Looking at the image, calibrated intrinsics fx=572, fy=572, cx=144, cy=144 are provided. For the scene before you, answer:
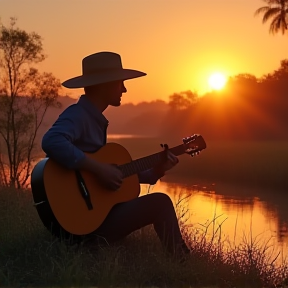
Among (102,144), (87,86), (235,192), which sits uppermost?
(87,86)

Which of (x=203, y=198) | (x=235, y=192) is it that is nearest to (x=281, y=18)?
(x=235, y=192)

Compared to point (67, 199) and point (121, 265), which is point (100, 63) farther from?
point (121, 265)

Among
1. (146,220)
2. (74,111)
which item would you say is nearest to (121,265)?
(146,220)

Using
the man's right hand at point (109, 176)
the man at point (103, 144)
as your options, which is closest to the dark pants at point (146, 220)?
the man at point (103, 144)

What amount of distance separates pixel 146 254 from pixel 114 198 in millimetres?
426

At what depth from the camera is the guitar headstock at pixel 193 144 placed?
3969mm

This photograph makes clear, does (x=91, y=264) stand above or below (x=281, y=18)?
below

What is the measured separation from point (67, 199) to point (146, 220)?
51 centimetres

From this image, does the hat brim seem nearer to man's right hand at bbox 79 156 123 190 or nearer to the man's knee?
man's right hand at bbox 79 156 123 190

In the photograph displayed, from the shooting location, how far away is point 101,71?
3744 millimetres

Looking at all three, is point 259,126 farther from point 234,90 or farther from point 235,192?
point 235,192

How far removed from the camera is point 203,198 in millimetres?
12305

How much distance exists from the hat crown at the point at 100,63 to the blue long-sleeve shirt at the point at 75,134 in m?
0.21

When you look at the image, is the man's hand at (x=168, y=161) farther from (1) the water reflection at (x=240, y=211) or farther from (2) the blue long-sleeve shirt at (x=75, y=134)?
(1) the water reflection at (x=240, y=211)
